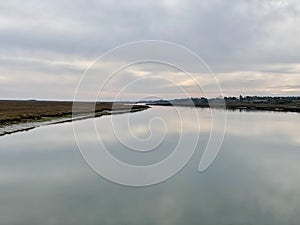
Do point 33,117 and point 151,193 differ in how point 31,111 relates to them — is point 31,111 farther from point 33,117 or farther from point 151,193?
point 151,193

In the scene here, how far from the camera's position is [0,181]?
28.5 feet

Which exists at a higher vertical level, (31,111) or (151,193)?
(31,111)

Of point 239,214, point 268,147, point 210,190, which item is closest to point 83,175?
point 210,190

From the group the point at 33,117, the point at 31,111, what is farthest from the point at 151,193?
the point at 31,111

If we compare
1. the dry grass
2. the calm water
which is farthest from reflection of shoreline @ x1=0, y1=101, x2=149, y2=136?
the calm water

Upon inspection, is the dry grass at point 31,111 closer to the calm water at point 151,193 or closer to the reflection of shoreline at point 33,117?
the reflection of shoreline at point 33,117

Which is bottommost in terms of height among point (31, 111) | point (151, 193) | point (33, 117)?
point (151, 193)

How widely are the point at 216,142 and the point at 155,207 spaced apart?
11.4 m

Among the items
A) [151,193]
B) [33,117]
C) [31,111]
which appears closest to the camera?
[151,193]

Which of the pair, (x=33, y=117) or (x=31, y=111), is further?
(x=31, y=111)

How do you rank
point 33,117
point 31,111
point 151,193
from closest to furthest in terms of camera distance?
point 151,193 → point 33,117 → point 31,111

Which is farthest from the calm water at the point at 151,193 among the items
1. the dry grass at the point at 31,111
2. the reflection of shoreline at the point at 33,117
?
the dry grass at the point at 31,111

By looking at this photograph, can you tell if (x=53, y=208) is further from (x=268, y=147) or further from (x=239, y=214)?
(x=268, y=147)

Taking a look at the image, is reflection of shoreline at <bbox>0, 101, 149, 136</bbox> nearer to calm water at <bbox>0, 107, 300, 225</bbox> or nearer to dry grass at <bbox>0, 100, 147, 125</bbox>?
dry grass at <bbox>0, 100, 147, 125</bbox>
